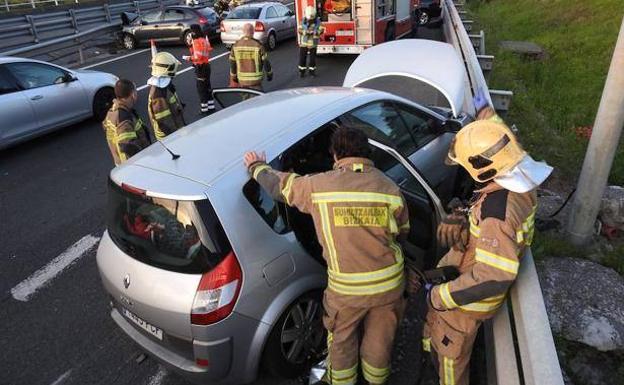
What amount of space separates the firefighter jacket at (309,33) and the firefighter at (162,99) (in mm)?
6160

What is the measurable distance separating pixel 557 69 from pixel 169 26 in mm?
12119

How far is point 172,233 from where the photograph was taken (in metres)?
2.79

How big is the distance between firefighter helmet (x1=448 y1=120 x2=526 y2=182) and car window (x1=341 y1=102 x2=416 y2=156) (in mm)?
1301

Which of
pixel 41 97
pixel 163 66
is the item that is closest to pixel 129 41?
pixel 41 97

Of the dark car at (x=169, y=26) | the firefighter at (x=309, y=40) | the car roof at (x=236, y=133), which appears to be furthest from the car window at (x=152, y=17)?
the car roof at (x=236, y=133)

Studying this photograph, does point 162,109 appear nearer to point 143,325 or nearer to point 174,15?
point 143,325

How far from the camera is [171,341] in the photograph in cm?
290

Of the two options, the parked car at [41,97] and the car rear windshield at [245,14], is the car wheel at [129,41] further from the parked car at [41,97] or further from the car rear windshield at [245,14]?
the parked car at [41,97]

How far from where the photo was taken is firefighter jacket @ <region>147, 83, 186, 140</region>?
17.5 ft

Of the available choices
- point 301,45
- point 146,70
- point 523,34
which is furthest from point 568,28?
point 146,70

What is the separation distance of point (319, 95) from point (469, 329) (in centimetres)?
214

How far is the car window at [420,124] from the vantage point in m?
4.29

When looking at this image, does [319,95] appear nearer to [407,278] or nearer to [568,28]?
[407,278]

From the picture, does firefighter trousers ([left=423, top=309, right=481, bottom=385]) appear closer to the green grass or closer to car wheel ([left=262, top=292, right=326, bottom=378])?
car wheel ([left=262, top=292, right=326, bottom=378])
